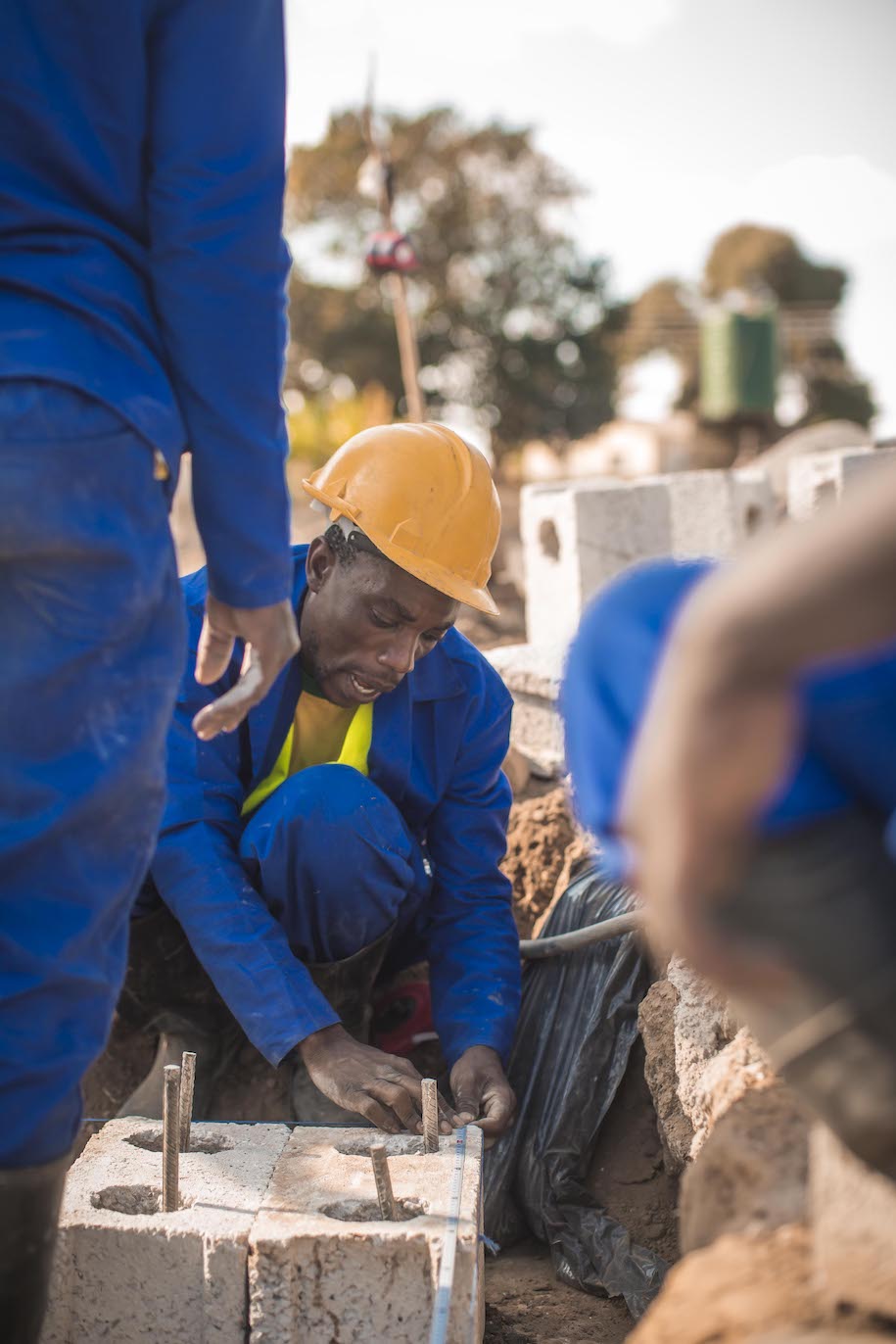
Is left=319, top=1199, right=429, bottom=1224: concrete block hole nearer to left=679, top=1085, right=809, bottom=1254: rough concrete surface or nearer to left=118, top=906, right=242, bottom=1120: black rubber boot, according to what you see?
left=679, top=1085, right=809, bottom=1254: rough concrete surface

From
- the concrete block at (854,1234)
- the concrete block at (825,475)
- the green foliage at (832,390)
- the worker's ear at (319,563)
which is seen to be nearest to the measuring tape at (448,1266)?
the concrete block at (854,1234)

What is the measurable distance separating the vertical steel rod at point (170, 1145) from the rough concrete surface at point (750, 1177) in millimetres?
868

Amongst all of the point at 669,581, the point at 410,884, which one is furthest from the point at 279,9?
the point at 410,884

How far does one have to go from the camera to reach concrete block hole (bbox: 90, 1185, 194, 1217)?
2.17 m

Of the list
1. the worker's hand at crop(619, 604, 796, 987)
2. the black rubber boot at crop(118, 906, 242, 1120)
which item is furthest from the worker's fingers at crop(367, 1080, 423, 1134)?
the worker's hand at crop(619, 604, 796, 987)

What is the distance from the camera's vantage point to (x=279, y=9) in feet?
5.67

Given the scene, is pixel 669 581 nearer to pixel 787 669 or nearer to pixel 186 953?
pixel 787 669

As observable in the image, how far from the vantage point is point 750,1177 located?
61.7 inches

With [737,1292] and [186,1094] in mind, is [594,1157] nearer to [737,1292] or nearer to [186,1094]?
[186,1094]

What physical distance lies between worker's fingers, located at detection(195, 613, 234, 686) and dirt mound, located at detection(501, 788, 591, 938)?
1934 mm

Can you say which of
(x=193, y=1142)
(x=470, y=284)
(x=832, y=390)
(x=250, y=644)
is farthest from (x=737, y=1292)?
(x=832, y=390)

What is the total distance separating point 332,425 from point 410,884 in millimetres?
17472

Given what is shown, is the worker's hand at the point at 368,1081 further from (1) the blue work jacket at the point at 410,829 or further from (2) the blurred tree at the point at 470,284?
(2) the blurred tree at the point at 470,284

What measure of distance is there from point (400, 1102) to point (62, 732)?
1.23 meters
